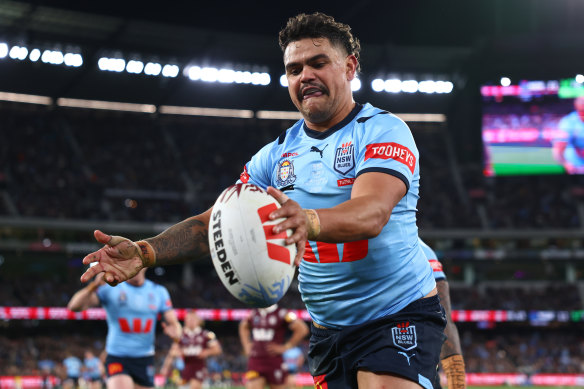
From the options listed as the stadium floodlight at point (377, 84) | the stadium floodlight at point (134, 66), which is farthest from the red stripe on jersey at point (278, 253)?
the stadium floodlight at point (377, 84)

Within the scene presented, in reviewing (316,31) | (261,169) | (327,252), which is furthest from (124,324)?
(316,31)

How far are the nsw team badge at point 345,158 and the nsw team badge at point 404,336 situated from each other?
0.94m

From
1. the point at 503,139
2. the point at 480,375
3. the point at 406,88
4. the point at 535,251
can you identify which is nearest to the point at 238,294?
the point at 480,375

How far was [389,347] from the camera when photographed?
364 centimetres

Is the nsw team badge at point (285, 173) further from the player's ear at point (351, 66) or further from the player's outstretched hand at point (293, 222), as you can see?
the player's outstretched hand at point (293, 222)

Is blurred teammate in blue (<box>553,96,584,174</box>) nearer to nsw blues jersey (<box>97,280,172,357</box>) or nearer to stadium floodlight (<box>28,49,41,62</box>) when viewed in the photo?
stadium floodlight (<box>28,49,41,62</box>)

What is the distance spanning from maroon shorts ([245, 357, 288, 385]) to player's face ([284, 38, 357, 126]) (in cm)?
889

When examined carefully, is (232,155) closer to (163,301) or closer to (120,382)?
(163,301)

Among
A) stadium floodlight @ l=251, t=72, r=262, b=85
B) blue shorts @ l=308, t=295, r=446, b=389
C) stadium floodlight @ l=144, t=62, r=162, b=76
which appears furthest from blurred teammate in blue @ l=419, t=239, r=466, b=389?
stadium floodlight @ l=251, t=72, r=262, b=85

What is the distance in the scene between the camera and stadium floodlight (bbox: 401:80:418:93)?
1769 inches

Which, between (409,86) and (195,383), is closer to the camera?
(195,383)

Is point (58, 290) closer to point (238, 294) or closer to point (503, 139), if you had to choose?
point (503, 139)

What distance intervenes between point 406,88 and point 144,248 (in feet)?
141

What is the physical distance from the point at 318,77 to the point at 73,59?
36690 mm
